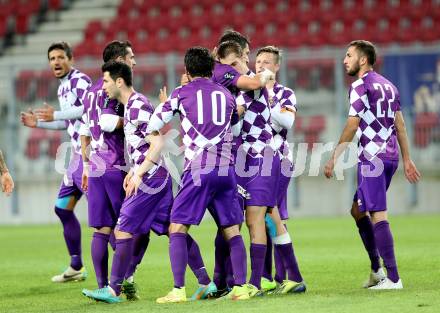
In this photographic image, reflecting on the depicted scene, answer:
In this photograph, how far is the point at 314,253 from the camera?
1152 centimetres

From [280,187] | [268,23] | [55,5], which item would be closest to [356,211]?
[280,187]

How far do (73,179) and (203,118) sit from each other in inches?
111

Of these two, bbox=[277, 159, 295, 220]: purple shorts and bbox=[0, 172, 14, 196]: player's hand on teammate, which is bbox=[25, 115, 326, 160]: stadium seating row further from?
bbox=[0, 172, 14, 196]: player's hand on teammate

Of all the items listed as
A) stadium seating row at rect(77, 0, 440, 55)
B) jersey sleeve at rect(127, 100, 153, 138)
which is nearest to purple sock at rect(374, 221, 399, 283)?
jersey sleeve at rect(127, 100, 153, 138)

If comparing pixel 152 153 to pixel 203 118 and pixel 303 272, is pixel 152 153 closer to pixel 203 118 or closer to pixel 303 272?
pixel 203 118

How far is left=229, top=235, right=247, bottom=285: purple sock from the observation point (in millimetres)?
7551

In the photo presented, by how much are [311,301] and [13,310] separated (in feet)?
7.58

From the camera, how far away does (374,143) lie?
8.25 meters

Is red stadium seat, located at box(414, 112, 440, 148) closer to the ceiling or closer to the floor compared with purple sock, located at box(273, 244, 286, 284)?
closer to the ceiling

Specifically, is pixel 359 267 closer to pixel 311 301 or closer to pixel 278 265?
pixel 278 265

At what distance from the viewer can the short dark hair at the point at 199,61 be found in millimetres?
7559

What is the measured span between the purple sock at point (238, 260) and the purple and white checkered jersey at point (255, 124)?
2.40 ft

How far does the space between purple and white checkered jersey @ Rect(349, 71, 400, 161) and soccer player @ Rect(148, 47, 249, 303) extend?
48.4 inches

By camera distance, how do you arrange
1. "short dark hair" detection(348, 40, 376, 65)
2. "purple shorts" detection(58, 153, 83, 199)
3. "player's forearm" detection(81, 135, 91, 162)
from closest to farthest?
"short dark hair" detection(348, 40, 376, 65) → "player's forearm" detection(81, 135, 91, 162) → "purple shorts" detection(58, 153, 83, 199)
